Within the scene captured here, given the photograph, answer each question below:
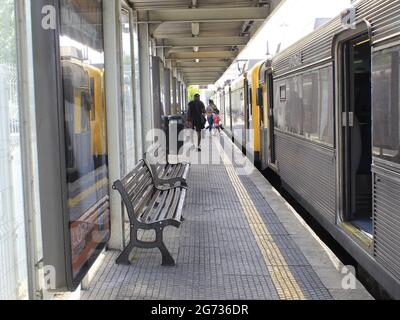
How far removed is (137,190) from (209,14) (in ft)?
15.1

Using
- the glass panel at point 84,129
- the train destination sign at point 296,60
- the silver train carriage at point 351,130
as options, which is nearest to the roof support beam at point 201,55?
the silver train carriage at point 351,130

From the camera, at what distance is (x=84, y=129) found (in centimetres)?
412

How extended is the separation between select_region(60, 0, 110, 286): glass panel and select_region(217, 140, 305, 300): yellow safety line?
4.94 feet

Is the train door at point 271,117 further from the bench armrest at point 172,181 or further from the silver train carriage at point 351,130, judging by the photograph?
the bench armrest at point 172,181

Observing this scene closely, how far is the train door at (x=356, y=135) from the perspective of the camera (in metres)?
5.36

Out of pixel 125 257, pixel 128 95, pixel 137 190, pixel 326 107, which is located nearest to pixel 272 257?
pixel 125 257

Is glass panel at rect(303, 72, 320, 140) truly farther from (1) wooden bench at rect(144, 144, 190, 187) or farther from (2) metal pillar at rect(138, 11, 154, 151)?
(2) metal pillar at rect(138, 11, 154, 151)

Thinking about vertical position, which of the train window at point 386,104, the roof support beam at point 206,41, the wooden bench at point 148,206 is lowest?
the wooden bench at point 148,206

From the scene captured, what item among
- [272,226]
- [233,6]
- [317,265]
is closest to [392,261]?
[317,265]

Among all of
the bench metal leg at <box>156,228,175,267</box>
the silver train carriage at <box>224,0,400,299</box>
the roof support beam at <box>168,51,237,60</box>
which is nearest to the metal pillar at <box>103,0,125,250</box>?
the bench metal leg at <box>156,228,175,267</box>

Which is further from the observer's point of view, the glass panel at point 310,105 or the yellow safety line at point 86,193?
the glass panel at point 310,105

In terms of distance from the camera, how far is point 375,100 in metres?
4.25

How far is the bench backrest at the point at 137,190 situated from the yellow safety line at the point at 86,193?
0.18 meters

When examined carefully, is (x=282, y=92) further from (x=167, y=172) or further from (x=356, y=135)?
(x=356, y=135)
